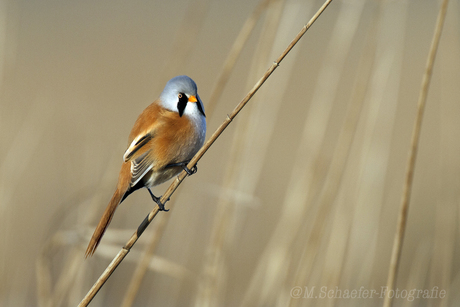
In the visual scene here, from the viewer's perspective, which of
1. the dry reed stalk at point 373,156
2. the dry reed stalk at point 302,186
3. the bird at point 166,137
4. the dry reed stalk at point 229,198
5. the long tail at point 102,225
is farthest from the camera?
the dry reed stalk at point 373,156

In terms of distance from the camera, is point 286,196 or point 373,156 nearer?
point 373,156

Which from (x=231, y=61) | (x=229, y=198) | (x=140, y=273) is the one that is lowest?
(x=140, y=273)

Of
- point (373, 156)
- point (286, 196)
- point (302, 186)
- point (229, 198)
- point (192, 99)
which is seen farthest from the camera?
point (286, 196)

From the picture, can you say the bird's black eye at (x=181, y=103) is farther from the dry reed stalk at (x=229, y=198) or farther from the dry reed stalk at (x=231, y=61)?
the dry reed stalk at (x=229, y=198)

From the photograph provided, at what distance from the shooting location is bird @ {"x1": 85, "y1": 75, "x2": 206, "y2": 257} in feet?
5.63

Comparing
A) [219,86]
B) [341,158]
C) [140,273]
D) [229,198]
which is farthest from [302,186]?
[140,273]

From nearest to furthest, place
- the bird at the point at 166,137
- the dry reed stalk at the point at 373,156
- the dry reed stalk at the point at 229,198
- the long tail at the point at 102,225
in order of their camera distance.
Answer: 1. the long tail at the point at 102,225
2. the bird at the point at 166,137
3. the dry reed stalk at the point at 229,198
4. the dry reed stalk at the point at 373,156

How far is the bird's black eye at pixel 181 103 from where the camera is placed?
1.78 meters

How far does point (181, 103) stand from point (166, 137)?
0.52 feet

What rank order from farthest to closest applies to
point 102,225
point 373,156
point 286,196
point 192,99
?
point 286,196 → point 373,156 → point 192,99 → point 102,225

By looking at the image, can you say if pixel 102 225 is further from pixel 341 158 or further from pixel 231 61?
pixel 341 158

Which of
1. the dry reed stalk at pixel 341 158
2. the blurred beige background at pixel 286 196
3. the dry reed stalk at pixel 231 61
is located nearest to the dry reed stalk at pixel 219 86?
the dry reed stalk at pixel 231 61

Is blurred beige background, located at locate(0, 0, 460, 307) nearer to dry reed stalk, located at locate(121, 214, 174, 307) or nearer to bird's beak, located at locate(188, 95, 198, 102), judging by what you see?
dry reed stalk, located at locate(121, 214, 174, 307)

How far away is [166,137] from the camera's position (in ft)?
5.72
